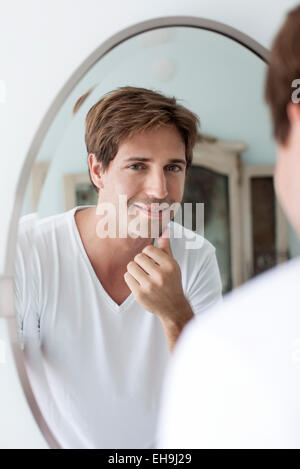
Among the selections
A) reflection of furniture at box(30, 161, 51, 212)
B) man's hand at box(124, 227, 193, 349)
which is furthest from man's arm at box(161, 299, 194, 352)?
reflection of furniture at box(30, 161, 51, 212)

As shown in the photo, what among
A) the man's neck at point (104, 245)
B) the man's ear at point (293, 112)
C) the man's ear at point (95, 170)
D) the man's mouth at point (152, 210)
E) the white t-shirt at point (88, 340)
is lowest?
the white t-shirt at point (88, 340)

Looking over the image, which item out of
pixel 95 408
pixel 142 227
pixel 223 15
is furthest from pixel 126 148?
pixel 95 408

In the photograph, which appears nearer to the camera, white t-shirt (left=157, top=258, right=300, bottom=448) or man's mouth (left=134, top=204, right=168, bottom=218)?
white t-shirt (left=157, top=258, right=300, bottom=448)

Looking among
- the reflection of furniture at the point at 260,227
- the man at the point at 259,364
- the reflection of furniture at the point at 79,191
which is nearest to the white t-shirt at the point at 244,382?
the man at the point at 259,364

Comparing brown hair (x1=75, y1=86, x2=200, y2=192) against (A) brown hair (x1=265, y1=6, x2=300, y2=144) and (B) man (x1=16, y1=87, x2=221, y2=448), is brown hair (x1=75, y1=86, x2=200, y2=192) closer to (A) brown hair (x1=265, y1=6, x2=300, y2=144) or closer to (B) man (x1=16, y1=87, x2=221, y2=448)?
(B) man (x1=16, y1=87, x2=221, y2=448)

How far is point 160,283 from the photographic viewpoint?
0.63 metres

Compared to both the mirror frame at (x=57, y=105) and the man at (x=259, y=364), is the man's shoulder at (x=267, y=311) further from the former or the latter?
A: the mirror frame at (x=57, y=105)

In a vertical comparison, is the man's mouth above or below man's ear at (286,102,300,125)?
below

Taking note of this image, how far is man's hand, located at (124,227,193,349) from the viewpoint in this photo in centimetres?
62

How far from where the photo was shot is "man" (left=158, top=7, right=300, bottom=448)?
1.49ft

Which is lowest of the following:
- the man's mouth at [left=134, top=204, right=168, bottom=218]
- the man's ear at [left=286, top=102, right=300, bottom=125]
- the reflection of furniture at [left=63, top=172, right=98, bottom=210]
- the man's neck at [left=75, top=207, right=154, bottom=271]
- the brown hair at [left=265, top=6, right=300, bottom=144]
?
the man's neck at [left=75, top=207, right=154, bottom=271]

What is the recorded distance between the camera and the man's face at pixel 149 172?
0.61m

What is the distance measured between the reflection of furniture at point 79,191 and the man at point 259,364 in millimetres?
226
